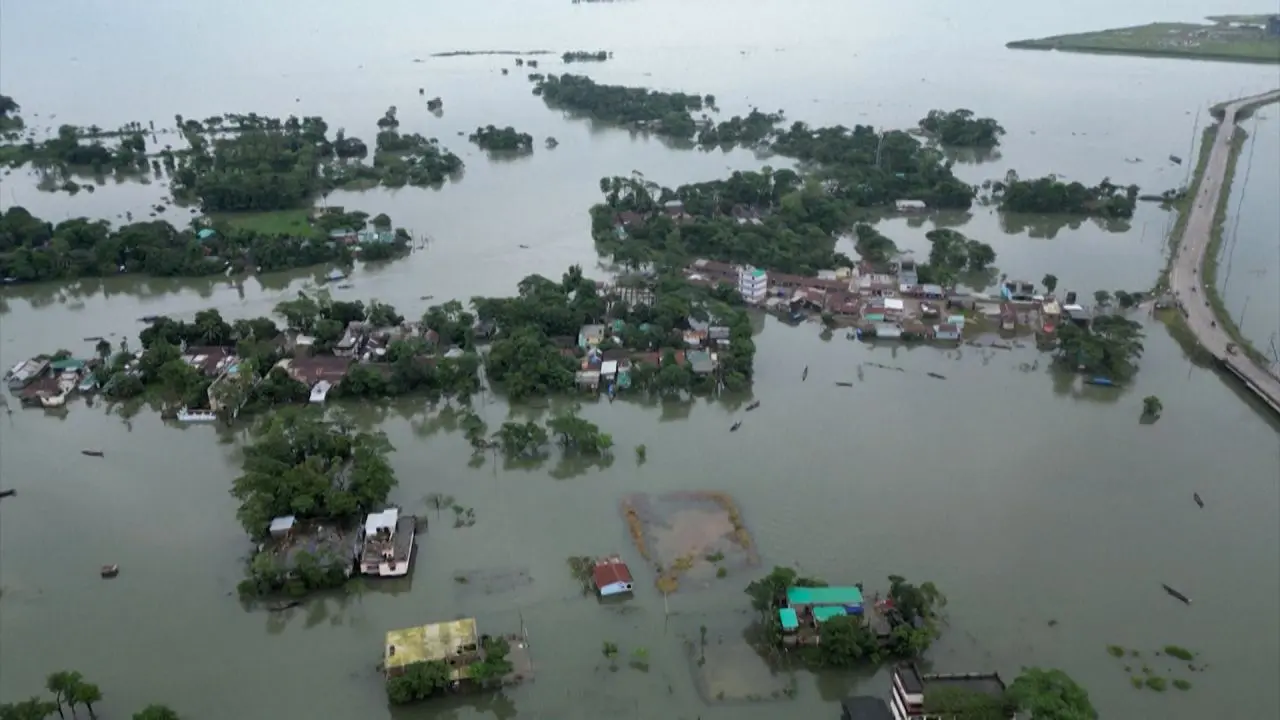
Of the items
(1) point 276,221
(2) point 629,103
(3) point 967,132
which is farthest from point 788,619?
(2) point 629,103

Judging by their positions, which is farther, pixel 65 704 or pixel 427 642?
pixel 427 642

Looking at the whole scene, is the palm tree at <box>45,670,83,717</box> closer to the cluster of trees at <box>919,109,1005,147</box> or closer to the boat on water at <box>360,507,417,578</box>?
the boat on water at <box>360,507,417,578</box>

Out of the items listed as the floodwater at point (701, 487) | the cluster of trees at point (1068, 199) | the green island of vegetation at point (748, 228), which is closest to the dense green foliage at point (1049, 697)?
the floodwater at point (701, 487)

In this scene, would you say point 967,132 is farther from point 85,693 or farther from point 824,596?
point 85,693

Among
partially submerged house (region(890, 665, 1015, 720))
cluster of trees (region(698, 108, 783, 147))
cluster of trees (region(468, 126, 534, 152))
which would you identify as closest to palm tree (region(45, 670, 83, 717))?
partially submerged house (region(890, 665, 1015, 720))

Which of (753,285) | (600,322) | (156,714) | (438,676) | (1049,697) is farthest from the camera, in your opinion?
(753,285)

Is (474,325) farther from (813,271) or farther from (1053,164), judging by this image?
(1053,164)
